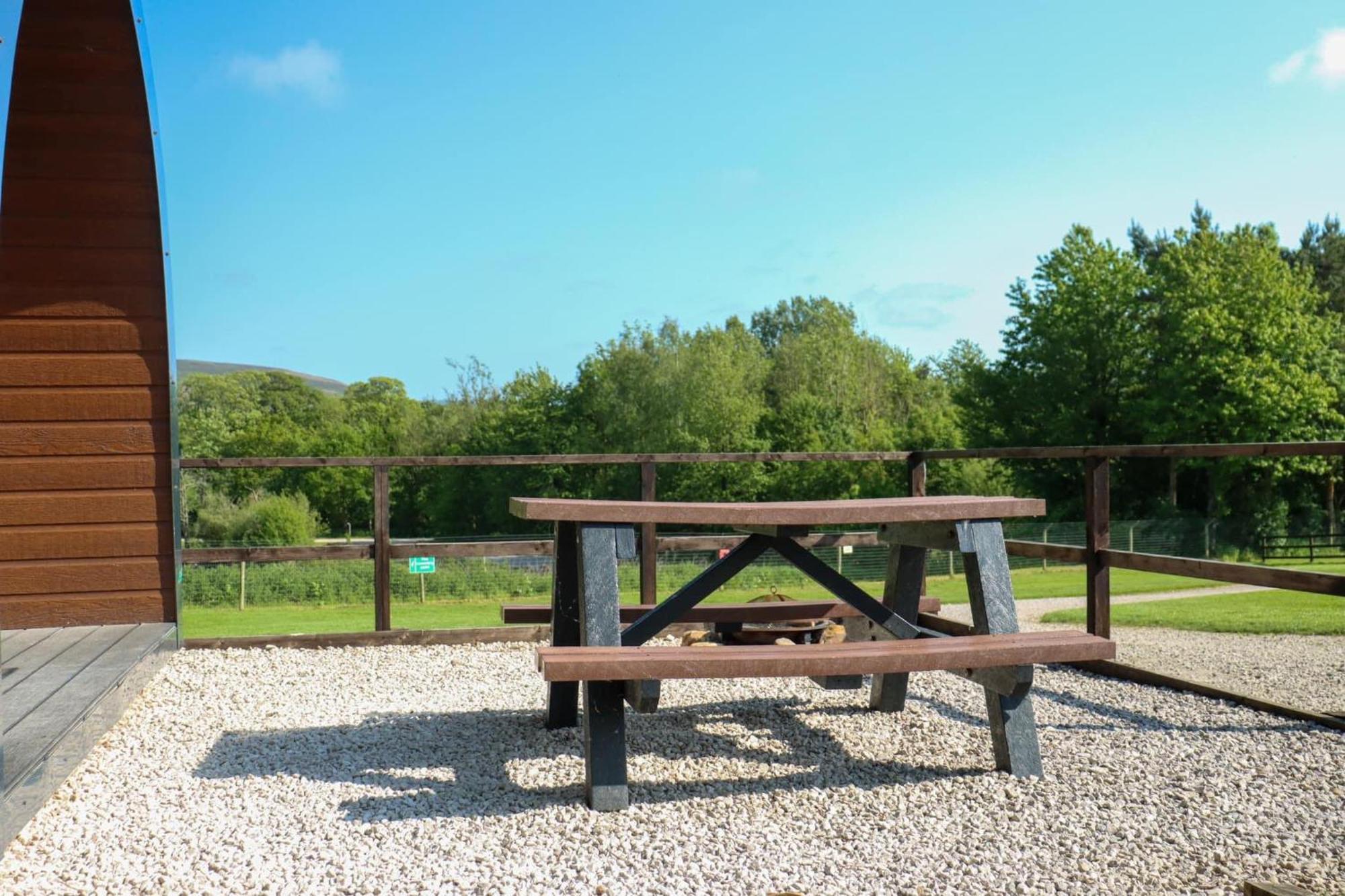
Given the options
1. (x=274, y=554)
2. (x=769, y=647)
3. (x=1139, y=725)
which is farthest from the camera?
(x=274, y=554)

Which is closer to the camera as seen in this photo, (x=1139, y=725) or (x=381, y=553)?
(x=1139, y=725)

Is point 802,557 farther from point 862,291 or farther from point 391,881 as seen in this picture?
point 862,291

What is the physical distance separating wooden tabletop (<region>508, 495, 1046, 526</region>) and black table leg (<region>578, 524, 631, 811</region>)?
0.27 ft

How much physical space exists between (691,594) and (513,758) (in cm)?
85

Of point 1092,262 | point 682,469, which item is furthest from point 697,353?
point 1092,262

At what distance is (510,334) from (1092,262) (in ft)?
69.3

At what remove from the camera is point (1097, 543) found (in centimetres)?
494

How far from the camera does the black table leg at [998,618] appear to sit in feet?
11.0

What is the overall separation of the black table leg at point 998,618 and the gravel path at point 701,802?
0.33 ft

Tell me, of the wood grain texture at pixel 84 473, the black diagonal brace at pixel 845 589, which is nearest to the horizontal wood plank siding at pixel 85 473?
the wood grain texture at pixel 84 473

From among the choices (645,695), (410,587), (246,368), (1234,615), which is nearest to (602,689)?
(645,695)

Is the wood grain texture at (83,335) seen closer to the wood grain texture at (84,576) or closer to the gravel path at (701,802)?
the wood grain texture at (84,576)

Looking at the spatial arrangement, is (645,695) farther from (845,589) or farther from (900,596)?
(900,596)

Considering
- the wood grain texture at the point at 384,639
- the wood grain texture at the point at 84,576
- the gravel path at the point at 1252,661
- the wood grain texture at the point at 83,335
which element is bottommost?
the gravel path at the point at 1252,661
